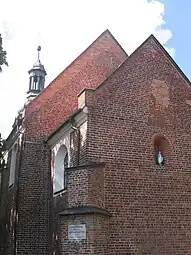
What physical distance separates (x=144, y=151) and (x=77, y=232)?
3.77 metres

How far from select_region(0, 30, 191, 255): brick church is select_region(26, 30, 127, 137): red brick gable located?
12 cm

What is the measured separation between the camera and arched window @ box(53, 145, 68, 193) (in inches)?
610

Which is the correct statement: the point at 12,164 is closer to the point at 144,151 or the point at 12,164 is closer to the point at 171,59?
the point at 144,151

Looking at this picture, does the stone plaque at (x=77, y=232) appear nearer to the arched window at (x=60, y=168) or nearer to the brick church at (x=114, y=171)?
the brick church at (x=114, y=171)

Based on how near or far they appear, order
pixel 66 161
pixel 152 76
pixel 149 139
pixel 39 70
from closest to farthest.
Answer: pixel 149 139 → pixel 152 76 → pixel 66 161 → pixel 39 70

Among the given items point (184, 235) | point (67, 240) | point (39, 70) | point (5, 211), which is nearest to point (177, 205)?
point (184, 235)

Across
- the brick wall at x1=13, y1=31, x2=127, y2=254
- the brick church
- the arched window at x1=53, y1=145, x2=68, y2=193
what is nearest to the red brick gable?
the brick wall at x1=13, y1=31, x2=127, y2=254

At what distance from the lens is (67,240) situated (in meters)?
11.2

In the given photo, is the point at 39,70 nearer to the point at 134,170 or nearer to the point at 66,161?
the point at 66,161

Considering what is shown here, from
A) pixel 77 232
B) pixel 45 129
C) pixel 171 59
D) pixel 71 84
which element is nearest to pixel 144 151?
pixel 77 232

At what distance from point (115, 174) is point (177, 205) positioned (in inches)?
98.5

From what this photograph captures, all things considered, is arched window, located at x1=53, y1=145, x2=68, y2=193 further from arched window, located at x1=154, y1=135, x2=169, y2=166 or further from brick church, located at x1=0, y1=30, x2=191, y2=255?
arched window, located at x1=154, y1=135, x2=169, y2=166

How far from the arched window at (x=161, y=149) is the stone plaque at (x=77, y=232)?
3.91 metres

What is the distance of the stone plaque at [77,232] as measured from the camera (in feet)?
35.9
